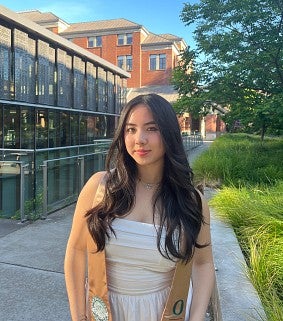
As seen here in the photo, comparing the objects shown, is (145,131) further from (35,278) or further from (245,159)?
(245,159)

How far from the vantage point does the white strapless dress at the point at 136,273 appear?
143 centimetres

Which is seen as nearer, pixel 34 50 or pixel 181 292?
pixel 181 292

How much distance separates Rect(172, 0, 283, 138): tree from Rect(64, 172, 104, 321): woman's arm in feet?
22.1

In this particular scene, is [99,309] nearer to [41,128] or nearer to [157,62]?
[41,128]

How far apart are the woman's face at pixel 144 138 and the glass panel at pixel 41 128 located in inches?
489

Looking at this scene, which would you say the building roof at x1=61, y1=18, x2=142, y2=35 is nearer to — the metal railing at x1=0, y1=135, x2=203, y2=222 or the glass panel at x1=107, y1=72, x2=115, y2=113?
the glass panel at x1=107, y1=72, x2=115, y2=113

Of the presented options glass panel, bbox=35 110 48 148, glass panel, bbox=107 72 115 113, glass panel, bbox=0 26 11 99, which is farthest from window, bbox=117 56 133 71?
glass panel, bbox=0 26 11 99

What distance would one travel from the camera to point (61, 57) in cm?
1541

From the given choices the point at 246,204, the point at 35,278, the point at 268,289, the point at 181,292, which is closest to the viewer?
the point at 181,292

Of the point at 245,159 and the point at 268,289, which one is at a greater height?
the point at 245,159

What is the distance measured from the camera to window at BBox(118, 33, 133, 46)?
151 ft

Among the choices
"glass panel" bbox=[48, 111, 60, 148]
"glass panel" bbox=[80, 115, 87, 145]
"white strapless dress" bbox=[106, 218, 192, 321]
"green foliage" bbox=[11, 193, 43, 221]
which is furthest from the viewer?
"glass panel" bbox=[80, 115, 87, 145]

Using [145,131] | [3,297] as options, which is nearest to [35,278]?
[3,297]

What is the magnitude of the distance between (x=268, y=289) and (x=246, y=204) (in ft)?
5.84
